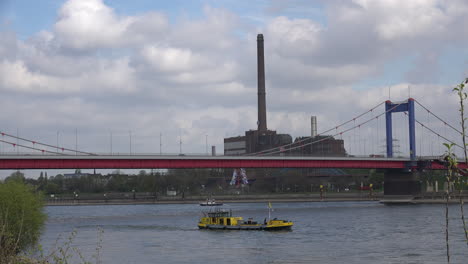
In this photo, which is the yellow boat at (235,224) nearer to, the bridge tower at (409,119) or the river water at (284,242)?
the river water at (284,242)

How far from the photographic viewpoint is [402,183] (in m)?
143

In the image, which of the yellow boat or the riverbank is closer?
the yellow boat

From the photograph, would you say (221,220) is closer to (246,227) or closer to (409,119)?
(246,227)

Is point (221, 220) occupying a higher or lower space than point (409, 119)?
lower

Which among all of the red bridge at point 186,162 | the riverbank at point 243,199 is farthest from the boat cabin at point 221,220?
the riverbank at point 243,199

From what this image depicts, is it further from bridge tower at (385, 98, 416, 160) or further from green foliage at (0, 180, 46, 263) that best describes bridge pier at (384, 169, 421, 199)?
green foliage at (0, 180, 46, 263)

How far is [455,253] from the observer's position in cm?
5253

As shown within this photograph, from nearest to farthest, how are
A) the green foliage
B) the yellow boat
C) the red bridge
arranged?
the green foliage, the yellow boat, the red bridge

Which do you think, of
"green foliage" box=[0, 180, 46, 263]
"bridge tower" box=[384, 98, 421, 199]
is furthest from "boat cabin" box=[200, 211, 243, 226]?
"bridge tower" box=[384, 98, 421, 199]

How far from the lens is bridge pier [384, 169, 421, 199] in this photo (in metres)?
143

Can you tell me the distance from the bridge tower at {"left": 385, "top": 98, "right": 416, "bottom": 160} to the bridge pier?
4533mm

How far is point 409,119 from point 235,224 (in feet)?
246

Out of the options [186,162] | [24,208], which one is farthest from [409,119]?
[24,208]

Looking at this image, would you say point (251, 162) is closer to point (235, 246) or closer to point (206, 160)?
point (206, 160)
